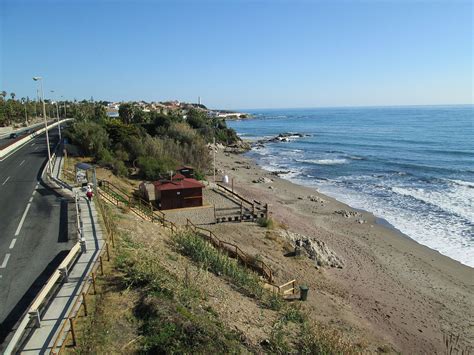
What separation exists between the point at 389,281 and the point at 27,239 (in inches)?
679

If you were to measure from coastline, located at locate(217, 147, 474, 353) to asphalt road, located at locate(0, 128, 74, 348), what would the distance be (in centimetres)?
1080

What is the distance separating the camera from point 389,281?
18969 mm

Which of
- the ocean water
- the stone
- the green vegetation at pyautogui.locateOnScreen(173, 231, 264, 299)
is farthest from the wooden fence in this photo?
the ocean water

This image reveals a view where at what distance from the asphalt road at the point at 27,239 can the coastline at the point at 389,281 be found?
425 inches

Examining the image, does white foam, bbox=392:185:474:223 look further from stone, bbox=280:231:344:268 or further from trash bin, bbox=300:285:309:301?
trash bin, bbox=300:285:309:301

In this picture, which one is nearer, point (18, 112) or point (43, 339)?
point (43, 339)

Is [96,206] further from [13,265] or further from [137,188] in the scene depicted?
[137,188]

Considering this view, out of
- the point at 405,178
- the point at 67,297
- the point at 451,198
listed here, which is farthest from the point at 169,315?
the point at 405,178

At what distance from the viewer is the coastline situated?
→ 14.7 metres

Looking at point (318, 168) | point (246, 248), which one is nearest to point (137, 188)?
point (246, 248)

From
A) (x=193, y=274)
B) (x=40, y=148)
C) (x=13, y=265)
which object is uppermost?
(x=40, y=148)

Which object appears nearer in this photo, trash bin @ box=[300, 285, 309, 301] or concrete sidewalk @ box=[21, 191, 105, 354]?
concrete sidewalk @ box=[21, 191, 105, 354]

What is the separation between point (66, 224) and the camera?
16.5 meters

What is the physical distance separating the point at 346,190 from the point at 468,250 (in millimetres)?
17274
